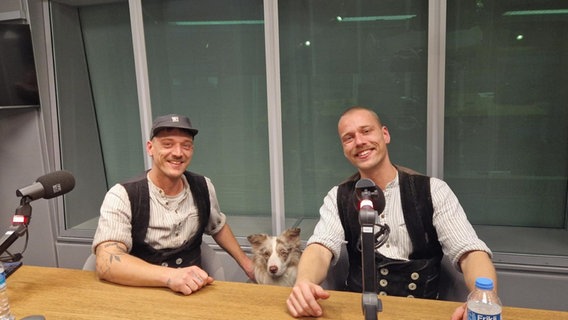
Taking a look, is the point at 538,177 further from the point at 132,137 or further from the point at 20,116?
the point at 20,116

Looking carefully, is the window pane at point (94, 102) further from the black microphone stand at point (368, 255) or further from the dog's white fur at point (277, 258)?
the black microphone stand at point (368, 255)

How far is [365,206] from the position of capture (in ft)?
3.33

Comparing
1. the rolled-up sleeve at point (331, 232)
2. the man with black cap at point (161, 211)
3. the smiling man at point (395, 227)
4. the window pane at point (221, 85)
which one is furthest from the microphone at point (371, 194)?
the window pane at point (221, 85)

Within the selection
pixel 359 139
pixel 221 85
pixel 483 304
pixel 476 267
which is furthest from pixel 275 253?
pixel 221 85

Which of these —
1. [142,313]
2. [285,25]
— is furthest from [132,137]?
[142,313]

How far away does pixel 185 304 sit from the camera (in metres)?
1.36

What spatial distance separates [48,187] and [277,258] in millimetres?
1145

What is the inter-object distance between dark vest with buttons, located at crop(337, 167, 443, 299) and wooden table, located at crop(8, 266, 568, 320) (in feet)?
1.32

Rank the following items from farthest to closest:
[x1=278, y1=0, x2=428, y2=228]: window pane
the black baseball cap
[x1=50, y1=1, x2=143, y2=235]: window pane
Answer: [x1=50, y1=1, x2=143, y2=235]: window pane → [x1=278, y1=0, x2=428, y2=228]: window pane → the black baseball cap

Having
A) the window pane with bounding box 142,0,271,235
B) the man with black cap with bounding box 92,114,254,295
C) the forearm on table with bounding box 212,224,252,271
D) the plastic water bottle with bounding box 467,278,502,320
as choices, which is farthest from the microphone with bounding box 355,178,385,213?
the window pane with bounding box 142,0,271,235

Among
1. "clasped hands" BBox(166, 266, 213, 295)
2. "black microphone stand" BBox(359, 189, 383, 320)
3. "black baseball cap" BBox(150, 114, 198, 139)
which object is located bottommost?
"clasped hands" BBox(166, 266, 213, 295)

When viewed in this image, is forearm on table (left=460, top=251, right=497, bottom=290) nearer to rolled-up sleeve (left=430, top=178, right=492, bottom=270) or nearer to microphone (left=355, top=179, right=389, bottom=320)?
rolled-up sleeve (left=430, top=178, right=492, bottom=270)

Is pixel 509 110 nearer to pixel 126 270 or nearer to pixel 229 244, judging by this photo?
pixel 229 244

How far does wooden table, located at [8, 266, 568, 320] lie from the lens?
1.25m
